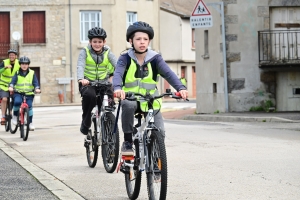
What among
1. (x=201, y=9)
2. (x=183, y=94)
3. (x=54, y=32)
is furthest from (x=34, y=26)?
(x=183, y=94)

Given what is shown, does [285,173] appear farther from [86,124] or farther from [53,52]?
[53,52]

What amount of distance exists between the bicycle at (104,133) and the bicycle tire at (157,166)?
199cm

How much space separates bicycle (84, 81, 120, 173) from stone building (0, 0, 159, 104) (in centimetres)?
4084

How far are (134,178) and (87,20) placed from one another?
149 feet

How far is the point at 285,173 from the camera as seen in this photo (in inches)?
391

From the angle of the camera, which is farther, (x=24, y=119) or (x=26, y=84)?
(x=26, y=84)

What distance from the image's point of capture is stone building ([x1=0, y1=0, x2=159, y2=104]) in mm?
52250

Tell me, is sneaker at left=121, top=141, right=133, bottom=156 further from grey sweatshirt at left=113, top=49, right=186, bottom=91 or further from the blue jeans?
the blue jeans

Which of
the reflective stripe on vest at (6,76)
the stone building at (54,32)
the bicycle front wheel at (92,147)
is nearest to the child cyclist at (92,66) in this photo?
the bicycle front wheel at (92,147)

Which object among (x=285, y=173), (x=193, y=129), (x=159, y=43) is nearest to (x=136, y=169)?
(x=285, y=173)

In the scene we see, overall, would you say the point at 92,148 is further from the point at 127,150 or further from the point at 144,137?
the point at 144,137

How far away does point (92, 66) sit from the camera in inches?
450

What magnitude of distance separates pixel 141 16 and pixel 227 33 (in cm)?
2953

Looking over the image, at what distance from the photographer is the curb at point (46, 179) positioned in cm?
850
